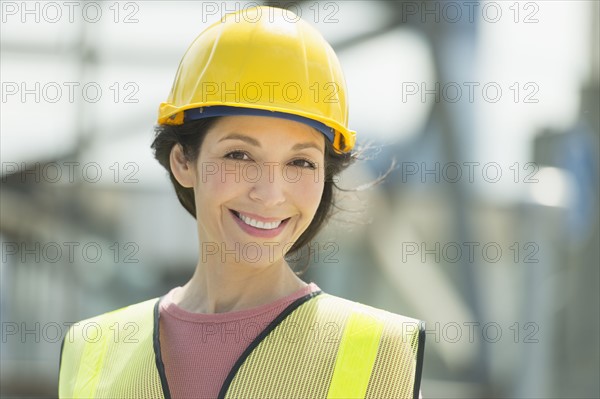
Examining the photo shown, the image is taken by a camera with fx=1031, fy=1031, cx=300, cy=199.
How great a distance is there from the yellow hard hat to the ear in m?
0.10

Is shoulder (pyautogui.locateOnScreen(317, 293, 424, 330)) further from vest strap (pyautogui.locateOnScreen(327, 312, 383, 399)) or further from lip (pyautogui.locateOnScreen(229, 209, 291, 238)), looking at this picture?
lip (pyautogui.locateOnScreen(229, 209, 291, 238))

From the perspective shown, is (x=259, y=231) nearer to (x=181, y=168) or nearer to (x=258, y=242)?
(x=258, y=242)

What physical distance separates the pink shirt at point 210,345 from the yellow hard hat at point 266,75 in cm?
44

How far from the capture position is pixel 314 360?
2.27 metres

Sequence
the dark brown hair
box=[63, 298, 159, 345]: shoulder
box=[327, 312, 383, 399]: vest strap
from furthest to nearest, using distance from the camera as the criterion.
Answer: box=[63, 298, 159, 345]: shoulder
the dark brown hair
box=[327, 312, 383, 399]: vest strap

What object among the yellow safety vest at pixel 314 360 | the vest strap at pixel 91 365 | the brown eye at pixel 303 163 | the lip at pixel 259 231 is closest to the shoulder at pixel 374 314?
the yellow safety vest at pixel 314 360

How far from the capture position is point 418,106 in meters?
7.56

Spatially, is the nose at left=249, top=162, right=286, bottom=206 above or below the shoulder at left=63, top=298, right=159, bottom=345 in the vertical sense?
above

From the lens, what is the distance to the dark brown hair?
2457mm

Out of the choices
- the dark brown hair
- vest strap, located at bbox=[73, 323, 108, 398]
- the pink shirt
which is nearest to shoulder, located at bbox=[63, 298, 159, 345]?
vest strap, located at bbox=[73, 323, 108, 398]

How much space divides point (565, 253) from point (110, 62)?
3923 millimetres

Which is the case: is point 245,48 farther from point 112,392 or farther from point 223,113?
point 112,392

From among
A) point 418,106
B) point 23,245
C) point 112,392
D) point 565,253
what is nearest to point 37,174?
point 23,245

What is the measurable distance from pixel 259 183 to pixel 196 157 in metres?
0.23
